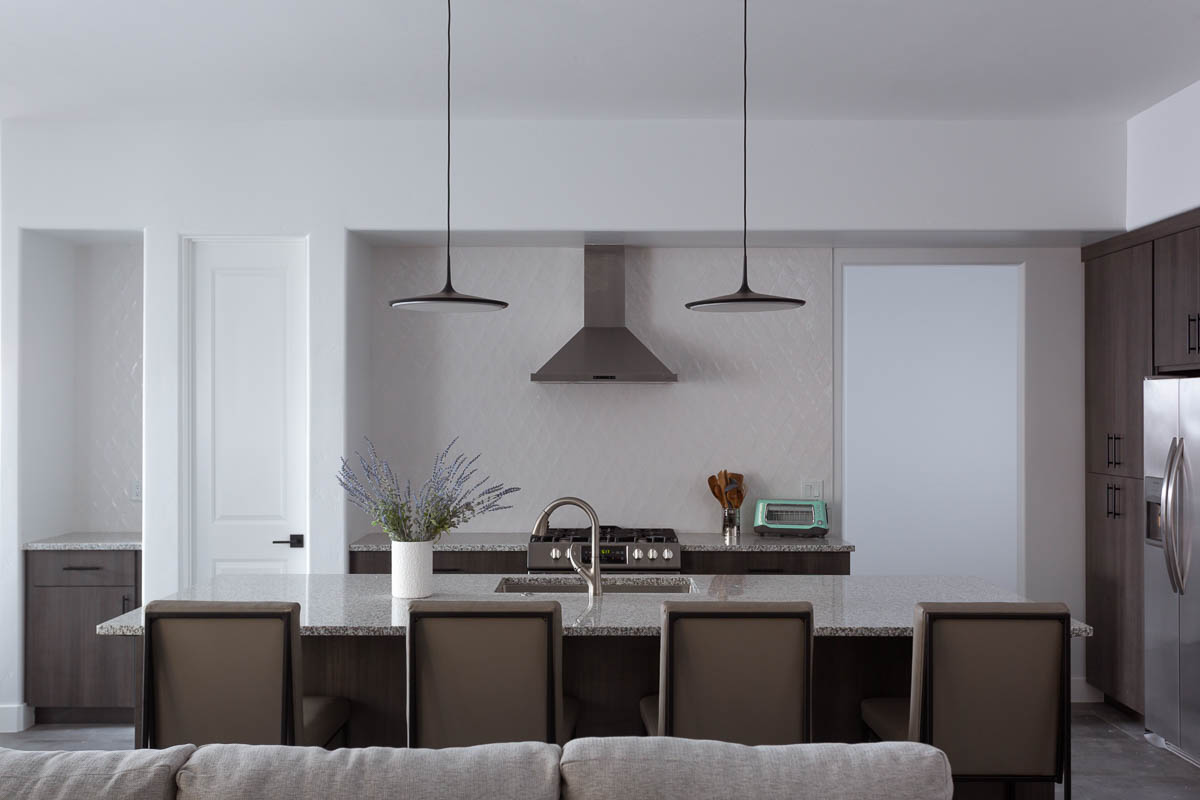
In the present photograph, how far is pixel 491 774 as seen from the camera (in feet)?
5.31

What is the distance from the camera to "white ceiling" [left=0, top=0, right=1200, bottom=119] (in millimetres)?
3223

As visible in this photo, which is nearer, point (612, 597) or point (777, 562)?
point (612, 597)

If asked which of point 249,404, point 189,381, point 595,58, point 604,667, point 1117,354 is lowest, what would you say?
point 604,667

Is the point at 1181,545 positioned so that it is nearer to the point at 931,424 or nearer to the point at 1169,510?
the point at 1169,510

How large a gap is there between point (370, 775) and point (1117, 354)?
14.0ft

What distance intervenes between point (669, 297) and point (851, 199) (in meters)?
1.09

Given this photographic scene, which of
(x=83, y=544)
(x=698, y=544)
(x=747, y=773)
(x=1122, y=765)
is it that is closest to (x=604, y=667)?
(x=747, y=773)

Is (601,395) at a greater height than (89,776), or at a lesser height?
greater

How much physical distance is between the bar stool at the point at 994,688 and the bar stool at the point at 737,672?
1.06ft

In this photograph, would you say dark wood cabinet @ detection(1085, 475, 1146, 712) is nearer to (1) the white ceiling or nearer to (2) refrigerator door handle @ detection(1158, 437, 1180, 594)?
(2) refrigerator door handle @ detection(1158, 437, 1180, 594)

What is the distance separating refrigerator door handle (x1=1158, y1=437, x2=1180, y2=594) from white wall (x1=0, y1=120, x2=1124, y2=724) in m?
1.20

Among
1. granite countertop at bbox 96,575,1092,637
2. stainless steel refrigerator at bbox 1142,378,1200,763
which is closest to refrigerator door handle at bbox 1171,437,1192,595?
stainless steel refrigerator at bbox 1142,378,1200,763

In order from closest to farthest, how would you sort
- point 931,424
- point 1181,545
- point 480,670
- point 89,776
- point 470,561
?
point 89,776, point 480,670, point 1181,545, point 470,561, point 931,424

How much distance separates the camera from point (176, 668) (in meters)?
2.46
